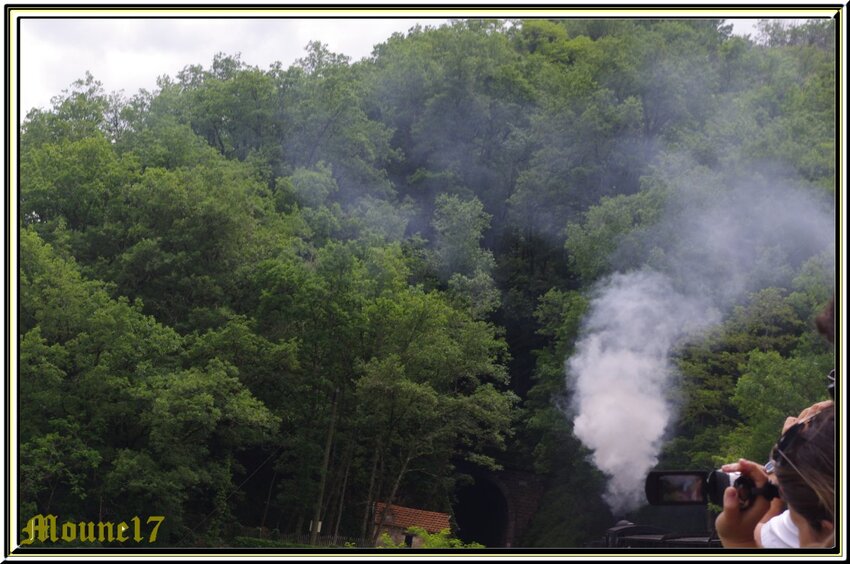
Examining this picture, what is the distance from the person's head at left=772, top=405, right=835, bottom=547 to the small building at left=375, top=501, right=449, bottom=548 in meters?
23.7

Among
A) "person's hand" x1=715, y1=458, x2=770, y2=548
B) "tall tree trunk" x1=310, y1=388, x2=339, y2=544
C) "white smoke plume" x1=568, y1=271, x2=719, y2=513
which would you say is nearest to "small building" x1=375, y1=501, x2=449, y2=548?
"tall tree trunk" x1=310, y1=388, x2=339, y2=544

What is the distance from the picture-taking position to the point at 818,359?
20.9 meters

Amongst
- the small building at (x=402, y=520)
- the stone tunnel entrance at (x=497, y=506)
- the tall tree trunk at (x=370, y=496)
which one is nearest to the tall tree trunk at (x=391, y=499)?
the small building at (x=402, y=520)

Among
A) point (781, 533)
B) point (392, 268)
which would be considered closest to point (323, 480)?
point (392, 268)

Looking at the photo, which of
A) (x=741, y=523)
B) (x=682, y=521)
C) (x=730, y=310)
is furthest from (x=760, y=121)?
(x=741, y=523)

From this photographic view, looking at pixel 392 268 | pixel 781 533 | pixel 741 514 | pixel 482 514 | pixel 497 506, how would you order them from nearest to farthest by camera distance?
pixel 781 533 → pixel 741 514 → pixel 392 268 → pixel 497 506 → pixel 482 514

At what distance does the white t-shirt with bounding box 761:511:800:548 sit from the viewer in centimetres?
Result: 263

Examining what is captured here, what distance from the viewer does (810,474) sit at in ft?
7.88

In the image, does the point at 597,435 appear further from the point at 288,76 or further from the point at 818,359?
the point at 288,76

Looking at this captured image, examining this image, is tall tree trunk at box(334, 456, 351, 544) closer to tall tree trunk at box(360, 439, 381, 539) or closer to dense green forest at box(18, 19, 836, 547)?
dense green forest at box(18, 19, 836, 547)

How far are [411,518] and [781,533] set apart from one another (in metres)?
24.6

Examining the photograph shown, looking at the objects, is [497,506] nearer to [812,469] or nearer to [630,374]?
[630,374]

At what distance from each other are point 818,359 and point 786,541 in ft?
62.9

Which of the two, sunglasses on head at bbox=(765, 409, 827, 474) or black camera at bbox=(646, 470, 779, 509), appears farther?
black camera at bbox=(646, 470, 779, 509)
